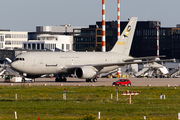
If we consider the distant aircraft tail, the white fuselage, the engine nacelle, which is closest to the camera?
the white fuselage

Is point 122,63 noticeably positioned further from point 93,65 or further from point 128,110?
point 128,110

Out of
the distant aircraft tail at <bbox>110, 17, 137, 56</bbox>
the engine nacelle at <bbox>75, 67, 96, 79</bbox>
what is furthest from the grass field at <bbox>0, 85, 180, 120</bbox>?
the distant aircraft tail at <bbox>110, 17, 137, 56</bbox>

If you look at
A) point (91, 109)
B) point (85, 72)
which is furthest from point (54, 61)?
point (91, 109)

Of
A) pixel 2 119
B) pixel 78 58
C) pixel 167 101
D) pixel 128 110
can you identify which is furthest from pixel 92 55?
pixel 2 119

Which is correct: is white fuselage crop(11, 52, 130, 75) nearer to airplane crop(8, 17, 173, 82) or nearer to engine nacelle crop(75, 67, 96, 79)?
airplane crop(8, 17, 173, 82)

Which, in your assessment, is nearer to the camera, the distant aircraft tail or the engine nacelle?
the engine nacelle

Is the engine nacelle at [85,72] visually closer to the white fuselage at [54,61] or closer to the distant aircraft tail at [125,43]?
the white fuselage at [54,61]

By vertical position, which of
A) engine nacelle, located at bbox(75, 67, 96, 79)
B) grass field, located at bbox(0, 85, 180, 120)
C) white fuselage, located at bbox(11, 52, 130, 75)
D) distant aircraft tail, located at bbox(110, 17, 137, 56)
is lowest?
engine nacelle, located at bbox(75, 67, 96, 79)

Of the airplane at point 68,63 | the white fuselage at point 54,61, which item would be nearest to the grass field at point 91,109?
the white fuselage at point 54,61

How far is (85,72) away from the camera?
65.2m

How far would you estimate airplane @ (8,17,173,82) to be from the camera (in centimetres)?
6359

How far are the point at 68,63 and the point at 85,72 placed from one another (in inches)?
163

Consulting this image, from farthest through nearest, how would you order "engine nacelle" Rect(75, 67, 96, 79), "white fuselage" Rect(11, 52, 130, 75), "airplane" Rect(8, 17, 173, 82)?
1. "engine nacelle" Rect(75, 67, 96, 79)
2. "airplane" Rect(8, 17, 173, 82)
3. "white fuselage" Rect(11, 52, 130, 75)

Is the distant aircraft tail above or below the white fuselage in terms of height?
above
